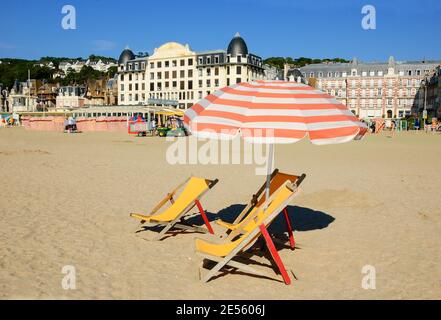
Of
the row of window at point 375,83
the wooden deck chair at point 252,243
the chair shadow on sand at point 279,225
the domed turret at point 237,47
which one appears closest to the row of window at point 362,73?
the row of window at point 375,83

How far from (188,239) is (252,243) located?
1752 mm

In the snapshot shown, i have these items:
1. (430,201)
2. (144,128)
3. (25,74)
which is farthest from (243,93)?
(25,74)

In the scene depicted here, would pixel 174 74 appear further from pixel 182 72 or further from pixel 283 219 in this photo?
pixel 283 219

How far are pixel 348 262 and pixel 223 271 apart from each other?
159 cm

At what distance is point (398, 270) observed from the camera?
5.01 m

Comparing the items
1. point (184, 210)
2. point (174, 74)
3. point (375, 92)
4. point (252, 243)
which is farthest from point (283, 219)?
point (375, 92)

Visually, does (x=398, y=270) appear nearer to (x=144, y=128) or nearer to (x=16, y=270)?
(x=16, y=270)

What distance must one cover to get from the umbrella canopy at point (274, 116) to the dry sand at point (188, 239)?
62.1 inches

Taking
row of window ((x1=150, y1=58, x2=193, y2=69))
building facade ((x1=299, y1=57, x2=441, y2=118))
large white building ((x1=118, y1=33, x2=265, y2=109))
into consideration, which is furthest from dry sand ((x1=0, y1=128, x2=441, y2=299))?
building facade ((x1=299, y1=57, x2=441, y2=118))

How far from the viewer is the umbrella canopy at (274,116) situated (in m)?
4.53

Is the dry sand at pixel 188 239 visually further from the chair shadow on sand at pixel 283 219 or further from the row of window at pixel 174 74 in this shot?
the row of window at pixel 174 74

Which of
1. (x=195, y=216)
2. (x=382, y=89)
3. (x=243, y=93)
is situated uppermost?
(x=382, y=89)

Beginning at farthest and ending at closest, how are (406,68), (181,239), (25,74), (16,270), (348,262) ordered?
(25,74) < (406,68) < (181,239) < (348,262) < (16,270)

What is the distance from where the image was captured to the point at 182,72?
3233 inches
